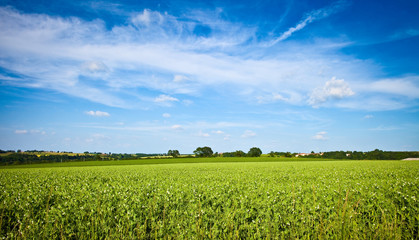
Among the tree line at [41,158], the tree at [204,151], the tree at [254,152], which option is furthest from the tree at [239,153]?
the tree line at [41,158]

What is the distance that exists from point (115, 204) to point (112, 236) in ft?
7.30

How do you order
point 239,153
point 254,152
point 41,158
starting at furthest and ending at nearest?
point 254,152
point 239,153
point 41,158

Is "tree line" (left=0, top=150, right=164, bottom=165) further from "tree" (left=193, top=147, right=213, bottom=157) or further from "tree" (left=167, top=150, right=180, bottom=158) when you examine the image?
"tree" (left=193, top=147, right=213, bottom=157)

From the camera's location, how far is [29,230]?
581 centimetres

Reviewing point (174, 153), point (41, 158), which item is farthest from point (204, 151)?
point (41, 158)

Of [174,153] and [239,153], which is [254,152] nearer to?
[239,153]

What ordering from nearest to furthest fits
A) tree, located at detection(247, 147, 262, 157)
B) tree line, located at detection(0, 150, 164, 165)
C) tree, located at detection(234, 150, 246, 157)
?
tree line, located at detection(0, 150, 164, 165)
tree, located at detection(234, 150, 246, 157)
tree, located at detection(247, 147, 262, 157)

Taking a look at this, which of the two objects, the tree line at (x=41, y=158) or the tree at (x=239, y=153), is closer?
the tree line at (x=41, y=158)

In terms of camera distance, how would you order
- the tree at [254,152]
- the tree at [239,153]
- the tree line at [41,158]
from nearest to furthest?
the tree line at [41,158]
the tree at [239,153]
the tree at [254,152]

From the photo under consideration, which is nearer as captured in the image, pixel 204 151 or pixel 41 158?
pixel 41 158

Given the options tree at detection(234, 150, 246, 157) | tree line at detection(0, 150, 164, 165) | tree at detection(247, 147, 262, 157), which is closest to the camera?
tree line at detection(0, 150, 164, 165)

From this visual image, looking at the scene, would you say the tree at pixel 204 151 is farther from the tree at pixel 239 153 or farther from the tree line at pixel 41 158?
the tree line at pixel 41 158

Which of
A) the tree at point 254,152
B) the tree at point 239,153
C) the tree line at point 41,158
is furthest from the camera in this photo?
the tree at point 254,152

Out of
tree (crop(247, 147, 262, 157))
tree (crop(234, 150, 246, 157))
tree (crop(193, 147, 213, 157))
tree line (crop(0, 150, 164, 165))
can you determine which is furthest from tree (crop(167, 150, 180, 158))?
tree (crop(247, 147, 262, 157))
